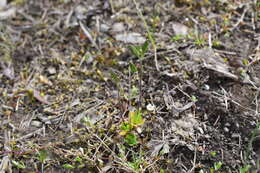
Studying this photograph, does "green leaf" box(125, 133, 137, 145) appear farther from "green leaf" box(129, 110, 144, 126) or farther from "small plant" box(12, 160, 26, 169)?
"small plant" box(12, 160, 26, 169)

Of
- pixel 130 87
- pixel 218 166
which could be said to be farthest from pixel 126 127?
pixel 218 166

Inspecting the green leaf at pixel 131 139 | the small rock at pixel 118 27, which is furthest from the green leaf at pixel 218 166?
the small rock at pixel 118 27

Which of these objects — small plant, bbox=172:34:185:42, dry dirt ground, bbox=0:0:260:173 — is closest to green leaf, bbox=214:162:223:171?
dry dirt ground, bbox=0:0:260:173

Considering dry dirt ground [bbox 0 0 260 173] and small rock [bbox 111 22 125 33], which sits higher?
small rock [bbox 111 22 125 33]

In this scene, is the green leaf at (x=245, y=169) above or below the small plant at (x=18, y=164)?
above

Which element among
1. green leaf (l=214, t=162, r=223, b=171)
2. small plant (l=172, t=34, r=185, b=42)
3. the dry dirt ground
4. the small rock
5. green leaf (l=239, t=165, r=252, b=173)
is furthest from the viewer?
the small rock

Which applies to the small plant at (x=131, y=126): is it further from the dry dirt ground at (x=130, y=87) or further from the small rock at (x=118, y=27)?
the small rock at (x=118, y=27)

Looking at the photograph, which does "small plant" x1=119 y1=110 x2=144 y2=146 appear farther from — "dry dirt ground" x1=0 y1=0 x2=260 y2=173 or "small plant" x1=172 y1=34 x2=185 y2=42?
"small plant" x1=172 y1=34 x2=185 y2=42

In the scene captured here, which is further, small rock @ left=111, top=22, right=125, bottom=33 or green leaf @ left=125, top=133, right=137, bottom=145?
small rock @ left=111, top=22, right=125, bottom=33

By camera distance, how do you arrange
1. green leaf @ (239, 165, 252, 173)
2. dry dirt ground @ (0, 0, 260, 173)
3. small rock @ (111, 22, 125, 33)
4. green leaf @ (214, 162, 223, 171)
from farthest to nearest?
1. small rock @ (111, 22, 125, 33)
2. dry dirt ground @ (0, 0, 260, 173)
3. green leaf @ (214, 162, 223, 171)
4. green leaf @ (239, 165, 252, 173)

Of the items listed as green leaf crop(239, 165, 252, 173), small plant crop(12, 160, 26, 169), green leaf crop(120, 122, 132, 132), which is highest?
green leaf crop(120, 122, 132, 132)
